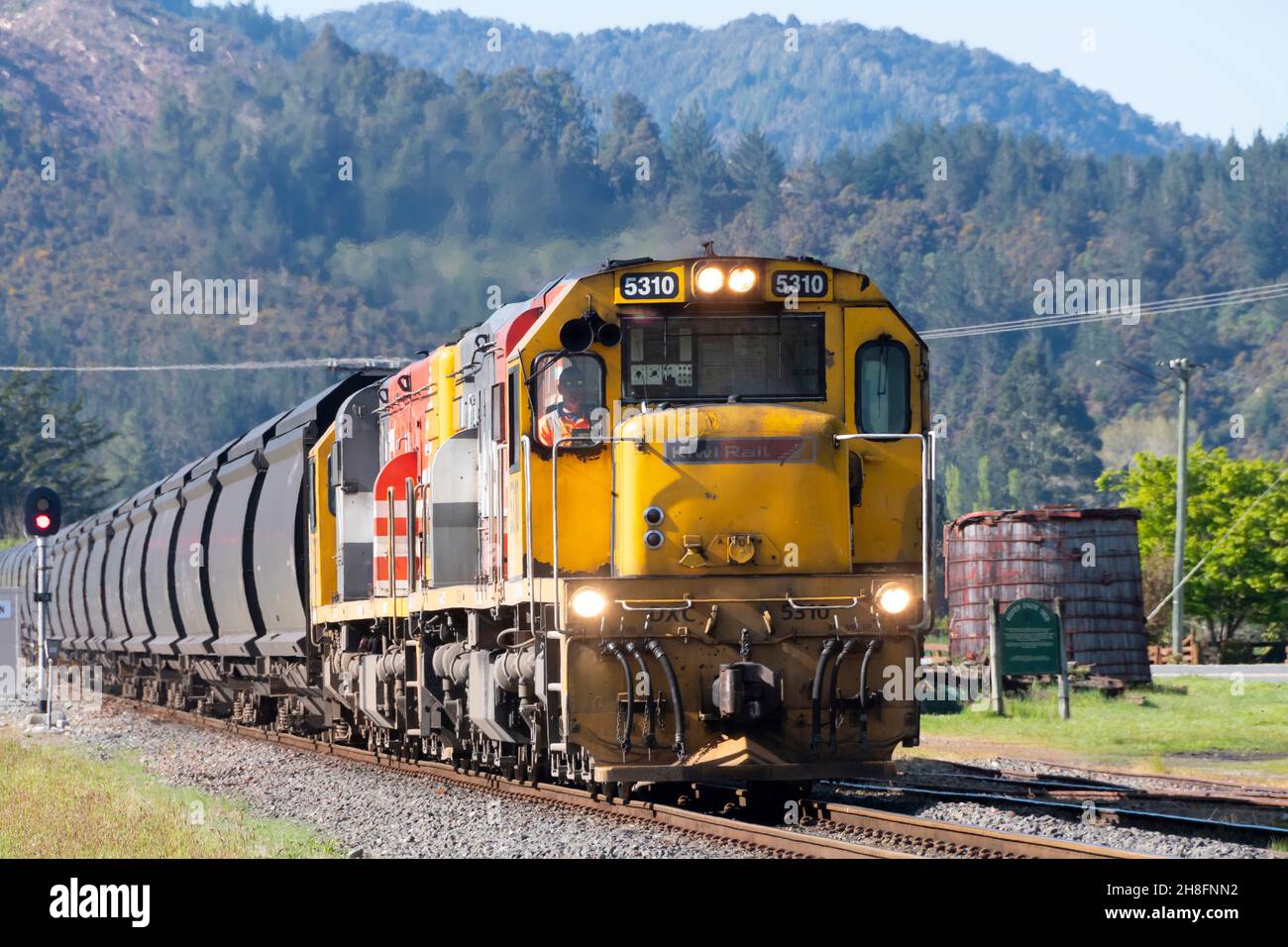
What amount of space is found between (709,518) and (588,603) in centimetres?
101

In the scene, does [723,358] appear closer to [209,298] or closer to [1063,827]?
[1063,827]

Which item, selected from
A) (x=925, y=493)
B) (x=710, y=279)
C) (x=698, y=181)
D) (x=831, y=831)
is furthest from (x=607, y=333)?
(x=698, y=181)

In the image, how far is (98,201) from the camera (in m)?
180

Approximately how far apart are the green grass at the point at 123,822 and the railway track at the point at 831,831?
81.1 inches

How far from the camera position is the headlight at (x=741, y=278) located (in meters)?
11.7

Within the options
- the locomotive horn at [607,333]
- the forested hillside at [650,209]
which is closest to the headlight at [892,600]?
the locomotive horn at [607,333]

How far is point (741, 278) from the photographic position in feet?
38.6

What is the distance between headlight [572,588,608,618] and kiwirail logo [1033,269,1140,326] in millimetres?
145099

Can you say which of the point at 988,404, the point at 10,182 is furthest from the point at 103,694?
the point at 10,182
